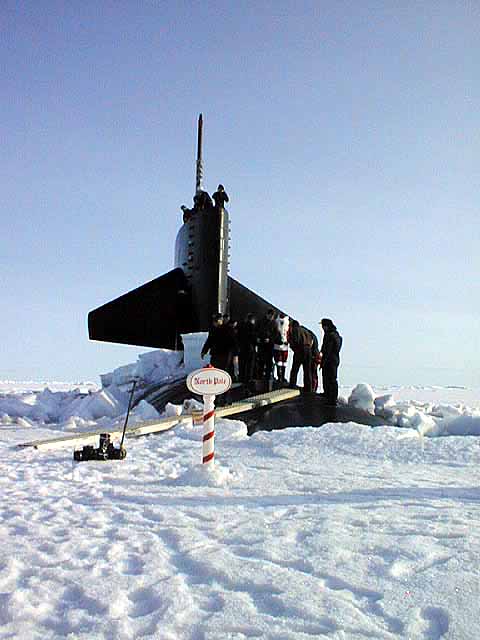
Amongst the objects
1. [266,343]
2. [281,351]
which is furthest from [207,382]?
[266,343]

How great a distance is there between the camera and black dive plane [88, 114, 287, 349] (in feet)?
56.0

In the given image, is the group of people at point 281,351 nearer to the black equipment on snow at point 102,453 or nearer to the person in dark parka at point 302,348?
the person in dark parka at point 302,348

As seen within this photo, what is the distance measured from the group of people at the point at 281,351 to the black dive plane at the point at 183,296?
2499 millimetres

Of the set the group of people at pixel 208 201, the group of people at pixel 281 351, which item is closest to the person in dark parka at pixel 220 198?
the group of people at pixel 208 201

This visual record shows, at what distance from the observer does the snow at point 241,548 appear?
251 centimetres

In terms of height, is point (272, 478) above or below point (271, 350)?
below

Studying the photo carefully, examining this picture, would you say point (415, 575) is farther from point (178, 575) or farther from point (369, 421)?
point (369, 421)

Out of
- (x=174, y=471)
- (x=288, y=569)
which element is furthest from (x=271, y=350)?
(x=288, y=569)

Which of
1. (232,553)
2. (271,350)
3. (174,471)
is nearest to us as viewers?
(232,553)

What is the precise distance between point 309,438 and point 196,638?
687cm

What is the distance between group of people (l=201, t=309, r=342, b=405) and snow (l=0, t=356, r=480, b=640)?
17.2 feet

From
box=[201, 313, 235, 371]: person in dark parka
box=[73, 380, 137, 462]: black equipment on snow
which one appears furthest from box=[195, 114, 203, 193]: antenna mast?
box=[73, 380, 137, 462]: black equipment on snow

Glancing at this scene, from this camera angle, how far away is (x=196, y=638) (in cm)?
235

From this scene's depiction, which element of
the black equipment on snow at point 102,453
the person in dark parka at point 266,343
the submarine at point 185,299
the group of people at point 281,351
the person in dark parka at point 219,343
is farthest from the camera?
the submarine at point 185,299
